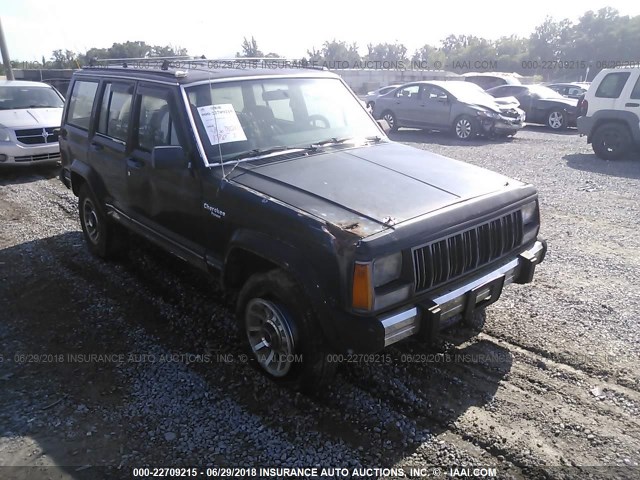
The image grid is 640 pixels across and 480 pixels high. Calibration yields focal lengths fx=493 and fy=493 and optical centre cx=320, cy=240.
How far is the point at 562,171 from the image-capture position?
9.68 m

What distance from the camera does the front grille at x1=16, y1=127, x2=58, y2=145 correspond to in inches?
364

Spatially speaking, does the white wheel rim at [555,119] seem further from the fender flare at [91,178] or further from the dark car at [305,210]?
the fender flare at [91,178]

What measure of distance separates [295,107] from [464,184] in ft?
5.39

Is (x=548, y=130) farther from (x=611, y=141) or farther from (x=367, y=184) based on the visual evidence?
(x=367, y=184)

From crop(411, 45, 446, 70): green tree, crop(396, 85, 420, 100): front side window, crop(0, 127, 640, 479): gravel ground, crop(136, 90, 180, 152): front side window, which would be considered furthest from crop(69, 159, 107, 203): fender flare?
crop(411, 45, 446, 70): green tree

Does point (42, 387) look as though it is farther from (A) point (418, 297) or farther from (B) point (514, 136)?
(B) point (514, 136)

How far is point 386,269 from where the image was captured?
278 cm

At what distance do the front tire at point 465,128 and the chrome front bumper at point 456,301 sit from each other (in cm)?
1065

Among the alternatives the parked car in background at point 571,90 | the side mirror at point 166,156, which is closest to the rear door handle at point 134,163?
the side mirror at point 166,156

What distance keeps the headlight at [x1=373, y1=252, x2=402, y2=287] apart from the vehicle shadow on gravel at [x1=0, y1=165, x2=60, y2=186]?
28.9ft

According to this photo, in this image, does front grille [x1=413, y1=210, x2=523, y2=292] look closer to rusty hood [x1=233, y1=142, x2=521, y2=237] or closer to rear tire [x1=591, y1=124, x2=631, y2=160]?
rusty hood [x1=233, y1=142, x2=521, y2=237]

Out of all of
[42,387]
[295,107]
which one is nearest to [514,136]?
[295,107]

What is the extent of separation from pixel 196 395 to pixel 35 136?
812cm

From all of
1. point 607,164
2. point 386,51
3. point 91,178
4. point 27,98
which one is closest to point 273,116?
point 91,178
